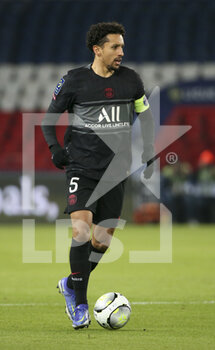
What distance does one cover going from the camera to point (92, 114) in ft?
20.6

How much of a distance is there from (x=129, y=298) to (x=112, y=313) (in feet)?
6.28

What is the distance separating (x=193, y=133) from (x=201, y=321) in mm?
16121

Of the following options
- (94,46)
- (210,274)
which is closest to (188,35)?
(210,274)

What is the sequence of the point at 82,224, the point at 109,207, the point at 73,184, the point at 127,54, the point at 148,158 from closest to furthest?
1. the point at 82,224
2. the point at 73,184
3. the point at 109,207
4. the point at 148,158
5. the point at 127,54

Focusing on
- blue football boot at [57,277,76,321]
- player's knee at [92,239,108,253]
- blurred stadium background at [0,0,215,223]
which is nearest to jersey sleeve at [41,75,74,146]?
player's knee at [92,239,108,253]

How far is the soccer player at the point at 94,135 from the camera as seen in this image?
6129mm

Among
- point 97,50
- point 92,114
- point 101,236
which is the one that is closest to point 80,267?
point 101,236

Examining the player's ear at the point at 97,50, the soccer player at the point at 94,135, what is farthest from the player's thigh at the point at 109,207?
the player's ear at the point at 97,50

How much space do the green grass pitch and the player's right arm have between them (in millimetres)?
1200

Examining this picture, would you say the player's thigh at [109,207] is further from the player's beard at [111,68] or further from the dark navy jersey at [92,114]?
the player's beard at [111,68]

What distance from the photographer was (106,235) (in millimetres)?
6484

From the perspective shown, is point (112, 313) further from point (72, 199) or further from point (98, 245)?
point (72, 199)

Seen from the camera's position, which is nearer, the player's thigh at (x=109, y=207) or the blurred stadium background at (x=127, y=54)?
the player's thigh at (x=109, y=207)

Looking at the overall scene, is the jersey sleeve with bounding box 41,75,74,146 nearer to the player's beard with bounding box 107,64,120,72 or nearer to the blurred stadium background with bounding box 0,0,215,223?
the player's beard with bounding box 107,64,120,72
